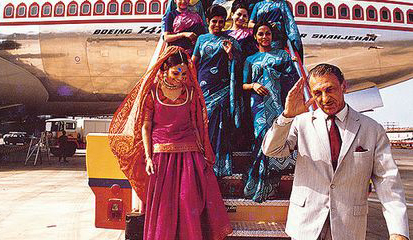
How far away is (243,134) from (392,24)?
8142mm

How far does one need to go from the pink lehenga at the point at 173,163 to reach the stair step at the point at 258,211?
27 centimetres

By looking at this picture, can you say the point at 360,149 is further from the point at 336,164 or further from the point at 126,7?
the point at 126,7

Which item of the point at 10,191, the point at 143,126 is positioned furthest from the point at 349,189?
the point at 10,191

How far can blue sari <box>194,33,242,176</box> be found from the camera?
10.2 ft

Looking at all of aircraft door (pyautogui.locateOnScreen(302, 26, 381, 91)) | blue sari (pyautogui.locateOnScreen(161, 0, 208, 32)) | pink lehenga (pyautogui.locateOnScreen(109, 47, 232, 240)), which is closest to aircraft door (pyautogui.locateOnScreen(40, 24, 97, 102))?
aircraft door (pyautogui.locateOnScreen(302, 26, 381, 91))

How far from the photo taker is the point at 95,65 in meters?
10.0

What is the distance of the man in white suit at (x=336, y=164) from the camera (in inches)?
65.1

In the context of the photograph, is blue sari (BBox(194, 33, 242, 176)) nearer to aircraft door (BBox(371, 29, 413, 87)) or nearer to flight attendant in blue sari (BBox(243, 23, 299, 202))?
flight attendant in blue sari (BBox(243, 23, 299, 202))

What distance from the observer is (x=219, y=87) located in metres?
3.17

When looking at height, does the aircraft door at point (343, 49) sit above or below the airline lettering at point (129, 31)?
below

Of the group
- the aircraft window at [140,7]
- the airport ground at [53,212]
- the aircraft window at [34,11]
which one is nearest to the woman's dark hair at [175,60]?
the airport ground at [53,212]

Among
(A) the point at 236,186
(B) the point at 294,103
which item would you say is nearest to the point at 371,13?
(A) the point at 236,186

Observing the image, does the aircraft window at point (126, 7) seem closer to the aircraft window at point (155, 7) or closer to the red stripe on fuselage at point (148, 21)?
the red stripe on fuselage at point (148, 21)

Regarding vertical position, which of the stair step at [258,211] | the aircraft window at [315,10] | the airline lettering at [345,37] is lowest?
the stair step at [258,211]
